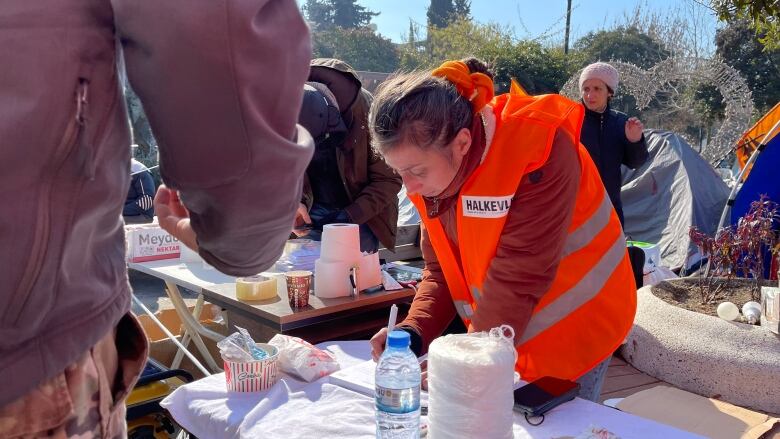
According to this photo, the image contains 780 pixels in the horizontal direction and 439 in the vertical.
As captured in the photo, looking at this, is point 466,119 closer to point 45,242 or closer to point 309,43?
point 309,43

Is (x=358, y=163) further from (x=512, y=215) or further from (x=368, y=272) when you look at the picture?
(x=512, y=215)

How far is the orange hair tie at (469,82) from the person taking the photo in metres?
1.66

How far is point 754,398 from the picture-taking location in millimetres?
2855

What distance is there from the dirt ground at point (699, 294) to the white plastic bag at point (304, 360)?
90.5 inches

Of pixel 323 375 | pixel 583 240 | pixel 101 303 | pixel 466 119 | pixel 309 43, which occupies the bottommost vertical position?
pixel 323 375

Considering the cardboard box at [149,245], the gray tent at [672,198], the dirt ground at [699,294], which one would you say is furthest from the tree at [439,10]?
the cardboard box at [149,245]

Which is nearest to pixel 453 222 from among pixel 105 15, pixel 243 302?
pixel 243 302

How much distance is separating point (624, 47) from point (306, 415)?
91.4ft

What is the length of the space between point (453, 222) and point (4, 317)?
1.28 m

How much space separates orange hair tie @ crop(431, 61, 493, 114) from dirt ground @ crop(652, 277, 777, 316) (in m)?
2.27

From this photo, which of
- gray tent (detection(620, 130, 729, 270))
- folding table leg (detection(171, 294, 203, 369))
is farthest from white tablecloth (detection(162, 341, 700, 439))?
gray tent (detection(620, 130, 729, 270))

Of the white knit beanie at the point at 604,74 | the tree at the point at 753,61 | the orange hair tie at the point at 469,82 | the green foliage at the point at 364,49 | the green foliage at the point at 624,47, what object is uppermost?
the green foliage at the point at 364,49

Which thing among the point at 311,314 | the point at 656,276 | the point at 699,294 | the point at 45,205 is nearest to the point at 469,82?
the point at 311,314

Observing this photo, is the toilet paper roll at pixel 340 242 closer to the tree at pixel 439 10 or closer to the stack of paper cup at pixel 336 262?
the stack of paper cup at pixel 336 262
